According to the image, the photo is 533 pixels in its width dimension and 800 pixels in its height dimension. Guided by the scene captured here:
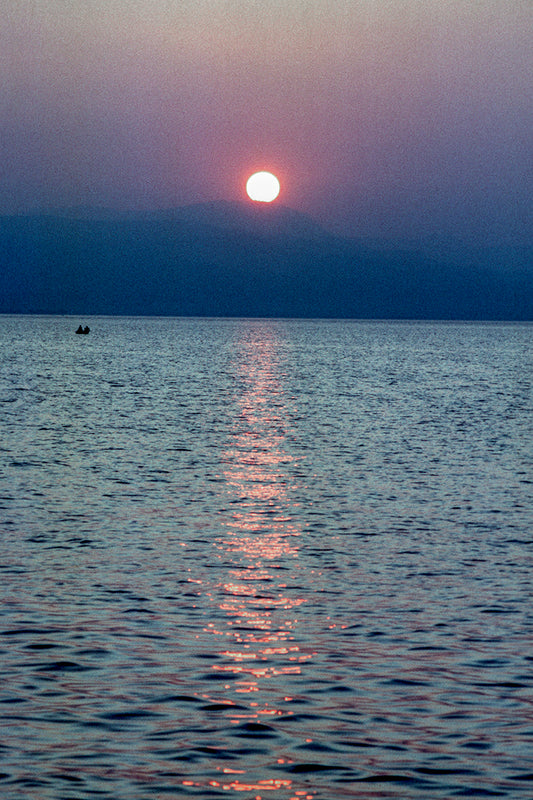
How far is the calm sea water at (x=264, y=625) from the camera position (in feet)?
37.4

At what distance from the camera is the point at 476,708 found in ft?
43.7

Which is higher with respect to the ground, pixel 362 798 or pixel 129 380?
pixel 129 380

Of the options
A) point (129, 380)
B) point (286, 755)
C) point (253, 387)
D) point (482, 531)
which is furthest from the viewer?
point (129, 380)

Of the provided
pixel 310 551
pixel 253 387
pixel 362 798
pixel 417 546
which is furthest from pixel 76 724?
pixel 253 387

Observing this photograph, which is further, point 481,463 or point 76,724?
point 481,463

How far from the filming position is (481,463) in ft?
134

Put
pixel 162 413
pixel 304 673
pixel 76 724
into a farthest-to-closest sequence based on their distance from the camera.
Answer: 1. pixel 162 413
2. pixel 304 673
3. pixel 76 724

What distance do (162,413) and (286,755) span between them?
173ft

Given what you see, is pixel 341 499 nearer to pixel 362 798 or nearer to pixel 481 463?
pixel 481 463

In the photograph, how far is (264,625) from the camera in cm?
1717

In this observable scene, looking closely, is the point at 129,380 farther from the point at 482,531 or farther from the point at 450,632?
the point at 450,632

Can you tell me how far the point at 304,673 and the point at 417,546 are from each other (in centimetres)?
984

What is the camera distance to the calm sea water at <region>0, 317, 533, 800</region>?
11406mm

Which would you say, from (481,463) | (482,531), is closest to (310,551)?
(482,531)
